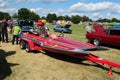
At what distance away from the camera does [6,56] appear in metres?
13.7

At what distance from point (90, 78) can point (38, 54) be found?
4332 mm

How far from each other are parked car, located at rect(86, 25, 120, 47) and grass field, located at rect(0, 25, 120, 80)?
11.0ft

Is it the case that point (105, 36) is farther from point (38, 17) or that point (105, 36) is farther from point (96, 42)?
point (38, 17)

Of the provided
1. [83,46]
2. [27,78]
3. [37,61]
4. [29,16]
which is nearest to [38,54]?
[37,61]

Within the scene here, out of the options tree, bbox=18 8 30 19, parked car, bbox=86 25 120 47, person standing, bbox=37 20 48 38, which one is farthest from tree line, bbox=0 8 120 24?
person standing, bbox=37 20 48 38

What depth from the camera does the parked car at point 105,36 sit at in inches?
697

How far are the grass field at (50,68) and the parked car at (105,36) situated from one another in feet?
11.0

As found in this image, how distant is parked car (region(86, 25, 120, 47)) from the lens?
17.7 metres

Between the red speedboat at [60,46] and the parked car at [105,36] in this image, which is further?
the parked car at [105,36]

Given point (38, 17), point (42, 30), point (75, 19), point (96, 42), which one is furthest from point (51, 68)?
point (75, 19)

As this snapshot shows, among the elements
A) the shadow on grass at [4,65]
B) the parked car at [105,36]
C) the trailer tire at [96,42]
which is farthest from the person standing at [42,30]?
the trailer tire at [96,42]

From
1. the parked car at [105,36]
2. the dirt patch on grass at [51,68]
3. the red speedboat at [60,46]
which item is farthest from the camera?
the parked car at [105,36]

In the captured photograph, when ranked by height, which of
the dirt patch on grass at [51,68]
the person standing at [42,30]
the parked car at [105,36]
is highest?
the person standing at [42,30]

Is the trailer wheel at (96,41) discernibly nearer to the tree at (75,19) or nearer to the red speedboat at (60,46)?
the red speedboat at (60,46)
